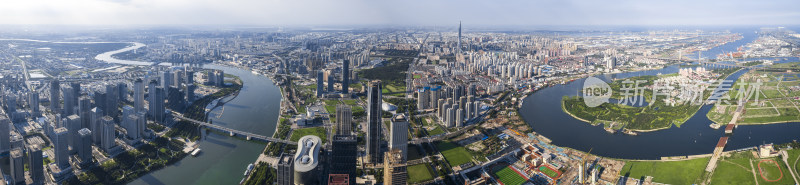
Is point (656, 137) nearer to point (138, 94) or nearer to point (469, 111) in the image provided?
point (469, 111)

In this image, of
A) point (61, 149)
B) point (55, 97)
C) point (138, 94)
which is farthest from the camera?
point (138, 94)

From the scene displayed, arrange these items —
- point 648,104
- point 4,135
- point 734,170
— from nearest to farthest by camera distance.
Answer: point 734,170
point 4,135
point 648,104

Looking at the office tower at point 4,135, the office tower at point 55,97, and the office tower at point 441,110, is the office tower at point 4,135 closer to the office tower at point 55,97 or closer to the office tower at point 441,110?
the office tower at point 55,97

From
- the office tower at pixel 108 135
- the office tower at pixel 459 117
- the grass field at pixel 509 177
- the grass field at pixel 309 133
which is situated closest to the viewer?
the grass field at pixel 509 177

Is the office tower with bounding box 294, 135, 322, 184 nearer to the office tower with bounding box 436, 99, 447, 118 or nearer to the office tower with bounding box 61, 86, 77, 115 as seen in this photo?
the office tower with bounding box 436, 99, 447, 118

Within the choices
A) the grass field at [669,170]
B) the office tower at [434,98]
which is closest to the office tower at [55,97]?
the office tower at [434,98]

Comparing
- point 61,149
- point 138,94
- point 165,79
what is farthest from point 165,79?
point 61,149
